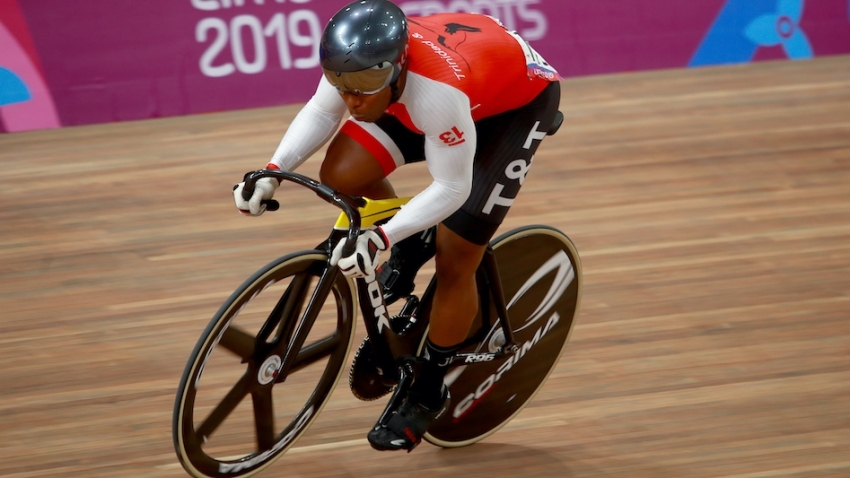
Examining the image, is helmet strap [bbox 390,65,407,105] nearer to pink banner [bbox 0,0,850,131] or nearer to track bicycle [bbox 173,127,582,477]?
track bicycle [bbox 173,127,582,477]

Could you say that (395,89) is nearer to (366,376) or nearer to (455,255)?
(455,255)

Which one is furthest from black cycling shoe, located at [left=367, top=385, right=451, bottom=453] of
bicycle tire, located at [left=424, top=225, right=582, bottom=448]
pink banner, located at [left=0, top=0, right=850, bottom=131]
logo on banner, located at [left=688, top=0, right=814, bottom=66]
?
logo on banner, located at [left=688, top=0, right=814, bottom=66]

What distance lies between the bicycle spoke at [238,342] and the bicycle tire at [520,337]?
2.29ft

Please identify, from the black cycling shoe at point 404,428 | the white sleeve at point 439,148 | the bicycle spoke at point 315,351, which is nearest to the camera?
the white sleeve at point 439,148

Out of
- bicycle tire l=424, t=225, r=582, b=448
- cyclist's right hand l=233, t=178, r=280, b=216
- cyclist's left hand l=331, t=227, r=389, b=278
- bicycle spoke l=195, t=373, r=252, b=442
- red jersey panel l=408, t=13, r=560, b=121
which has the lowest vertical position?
bicycle tire l=424, t=225, r=582, b=448

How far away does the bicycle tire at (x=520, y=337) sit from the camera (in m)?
2.95

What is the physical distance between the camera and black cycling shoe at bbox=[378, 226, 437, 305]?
9.16 feet

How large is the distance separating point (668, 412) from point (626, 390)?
0.18m

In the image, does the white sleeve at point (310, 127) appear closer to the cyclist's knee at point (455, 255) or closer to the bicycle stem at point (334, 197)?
the bicycle stem at point (334, 197)

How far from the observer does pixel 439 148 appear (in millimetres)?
2342

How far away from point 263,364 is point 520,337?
90 cm

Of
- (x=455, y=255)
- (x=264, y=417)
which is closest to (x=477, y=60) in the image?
(x=455, y=255)

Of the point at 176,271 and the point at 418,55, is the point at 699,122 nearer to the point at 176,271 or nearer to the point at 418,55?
the point at 176,271

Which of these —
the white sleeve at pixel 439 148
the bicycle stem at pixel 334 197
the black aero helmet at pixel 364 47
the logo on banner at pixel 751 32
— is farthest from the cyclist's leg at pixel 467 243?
the logo on banner at pixel 751 32
